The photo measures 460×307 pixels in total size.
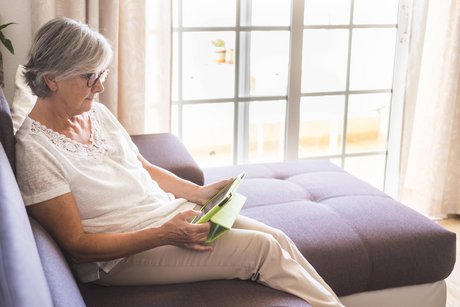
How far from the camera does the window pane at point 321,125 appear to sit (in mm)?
3828

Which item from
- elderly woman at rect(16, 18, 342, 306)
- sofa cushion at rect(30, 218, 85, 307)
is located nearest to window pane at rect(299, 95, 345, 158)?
elderly woman at rect(16, 18, 342, 306)

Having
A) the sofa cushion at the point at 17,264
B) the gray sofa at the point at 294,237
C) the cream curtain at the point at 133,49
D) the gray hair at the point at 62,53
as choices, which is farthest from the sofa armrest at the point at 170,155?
→ the sofa cushion at the point at 17,264

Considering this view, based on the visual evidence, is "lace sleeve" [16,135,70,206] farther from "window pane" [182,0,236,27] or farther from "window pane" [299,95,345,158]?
"window pane" [299,95,345,158]

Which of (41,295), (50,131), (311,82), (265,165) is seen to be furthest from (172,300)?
(311,82)

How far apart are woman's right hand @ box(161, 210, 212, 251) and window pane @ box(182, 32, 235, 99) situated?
1.73m

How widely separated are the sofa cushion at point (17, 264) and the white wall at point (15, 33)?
1.69 metres

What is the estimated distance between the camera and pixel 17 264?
1021mm

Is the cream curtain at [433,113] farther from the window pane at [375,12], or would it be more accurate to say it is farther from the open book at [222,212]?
the open book at [222,212]

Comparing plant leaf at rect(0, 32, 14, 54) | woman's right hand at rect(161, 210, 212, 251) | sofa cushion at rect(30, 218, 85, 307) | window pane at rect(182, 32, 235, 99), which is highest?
plant leaf at rect(0, 32, 14, 54)

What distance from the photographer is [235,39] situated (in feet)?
11.5

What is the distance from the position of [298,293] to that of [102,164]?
72 cm

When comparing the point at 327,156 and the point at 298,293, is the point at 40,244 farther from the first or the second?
the point at 327,156

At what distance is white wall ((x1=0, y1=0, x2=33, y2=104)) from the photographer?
9.27ft

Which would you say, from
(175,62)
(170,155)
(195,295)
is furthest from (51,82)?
(175,62)
